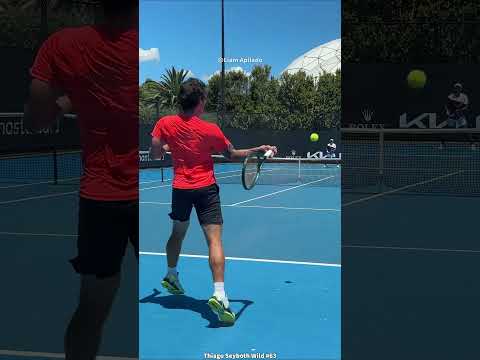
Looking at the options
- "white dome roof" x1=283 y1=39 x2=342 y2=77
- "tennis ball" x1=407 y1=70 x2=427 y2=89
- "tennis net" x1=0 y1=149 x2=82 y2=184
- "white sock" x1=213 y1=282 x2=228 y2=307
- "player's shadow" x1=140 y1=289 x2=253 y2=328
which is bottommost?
"player's shadow" x1=140 y1=289 x2=253 y2=328

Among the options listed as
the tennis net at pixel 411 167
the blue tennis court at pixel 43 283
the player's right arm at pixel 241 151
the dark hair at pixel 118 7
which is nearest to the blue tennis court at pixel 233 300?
the player's right arm at pixel 241 151

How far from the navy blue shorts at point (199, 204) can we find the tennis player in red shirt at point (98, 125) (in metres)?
0.46

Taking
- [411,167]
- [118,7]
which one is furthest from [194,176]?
[411,167]

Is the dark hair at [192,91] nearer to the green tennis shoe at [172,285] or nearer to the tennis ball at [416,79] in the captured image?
the green tennis shoe at [172,285]

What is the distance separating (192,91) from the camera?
9.14ft

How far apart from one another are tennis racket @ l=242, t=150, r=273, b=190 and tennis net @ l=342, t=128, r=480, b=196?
649cm

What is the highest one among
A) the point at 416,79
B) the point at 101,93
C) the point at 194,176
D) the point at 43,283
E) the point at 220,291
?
the point at 416,79

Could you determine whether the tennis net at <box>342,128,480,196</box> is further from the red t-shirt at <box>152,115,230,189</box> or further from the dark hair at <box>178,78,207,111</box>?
the dark hair at <box>178,78,207,111</box>

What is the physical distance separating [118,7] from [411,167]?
46.2ft

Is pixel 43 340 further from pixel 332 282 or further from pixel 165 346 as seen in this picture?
pixel 332 282

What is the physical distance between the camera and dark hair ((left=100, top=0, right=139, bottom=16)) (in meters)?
2.49

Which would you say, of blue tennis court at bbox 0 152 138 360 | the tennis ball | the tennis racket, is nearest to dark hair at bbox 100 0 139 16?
the tennis racket

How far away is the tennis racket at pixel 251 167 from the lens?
2.95 m

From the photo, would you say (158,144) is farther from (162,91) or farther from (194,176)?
(162,91)
